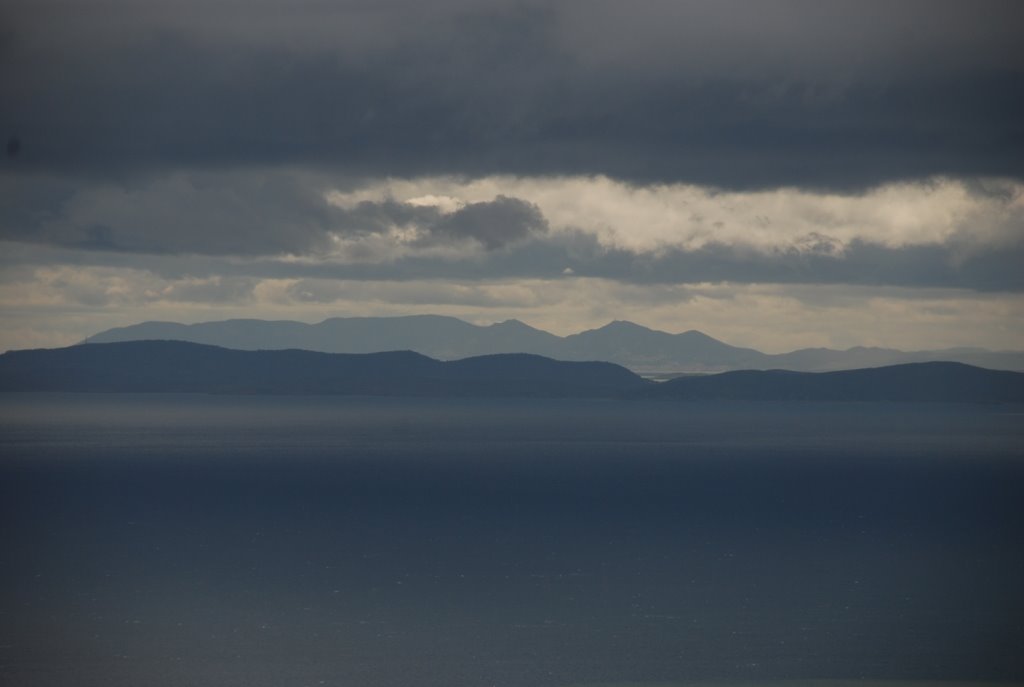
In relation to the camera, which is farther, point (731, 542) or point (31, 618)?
point (731, 542)

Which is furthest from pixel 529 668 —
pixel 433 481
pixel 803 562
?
pixel 433 481

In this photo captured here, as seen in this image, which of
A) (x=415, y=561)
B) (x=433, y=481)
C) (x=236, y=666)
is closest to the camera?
(x=236, y=666)

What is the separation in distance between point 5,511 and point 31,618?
6246cm

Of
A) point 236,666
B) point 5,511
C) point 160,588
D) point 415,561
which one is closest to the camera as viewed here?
point 236,666

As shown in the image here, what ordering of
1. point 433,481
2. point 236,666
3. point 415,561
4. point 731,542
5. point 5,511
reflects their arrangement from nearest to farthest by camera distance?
point 236,666
point 415,561
point 731,542
point 5,511
point 433,481

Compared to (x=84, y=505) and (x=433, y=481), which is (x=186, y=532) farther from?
(x=433, y=481)

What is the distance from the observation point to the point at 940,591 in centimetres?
7544

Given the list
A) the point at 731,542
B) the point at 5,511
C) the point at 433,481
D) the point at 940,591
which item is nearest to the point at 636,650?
the point at 940,591

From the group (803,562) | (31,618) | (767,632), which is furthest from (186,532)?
(767,632)

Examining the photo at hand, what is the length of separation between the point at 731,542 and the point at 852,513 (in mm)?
29805

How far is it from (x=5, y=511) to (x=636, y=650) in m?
83.9

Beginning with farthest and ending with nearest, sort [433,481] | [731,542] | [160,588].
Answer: [433,481]
[731,542]
[160,588]

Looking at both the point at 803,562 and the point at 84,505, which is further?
the point at 84,505

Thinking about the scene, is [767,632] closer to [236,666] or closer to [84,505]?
[236,666]
